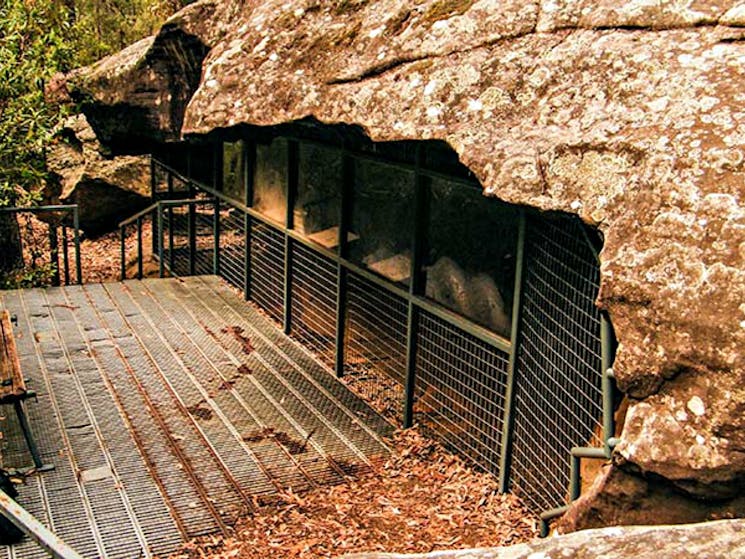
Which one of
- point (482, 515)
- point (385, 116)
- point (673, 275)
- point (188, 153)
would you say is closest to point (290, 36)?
point (385, 116)

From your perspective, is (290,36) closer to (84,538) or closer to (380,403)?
(380,403)

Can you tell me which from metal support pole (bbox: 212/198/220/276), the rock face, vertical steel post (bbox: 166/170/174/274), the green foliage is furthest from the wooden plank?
the green foliage

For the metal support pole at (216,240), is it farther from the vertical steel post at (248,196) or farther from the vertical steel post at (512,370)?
the vertical steel post at (512,370)

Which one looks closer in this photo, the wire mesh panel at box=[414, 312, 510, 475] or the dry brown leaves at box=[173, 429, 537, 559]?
the dry brown leaves at box=[173, 429, 537, 559]

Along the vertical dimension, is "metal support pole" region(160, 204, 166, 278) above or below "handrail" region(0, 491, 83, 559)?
below

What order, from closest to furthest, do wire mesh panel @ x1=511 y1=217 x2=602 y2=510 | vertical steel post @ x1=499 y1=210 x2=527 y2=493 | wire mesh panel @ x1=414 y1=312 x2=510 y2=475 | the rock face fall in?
the rock face
wire mesh panel @ x1=511 y1=217 x2=602 y2=510
vertical steel post @ x1=499 y1=210 x2=527 y2=493
wire mesh panel @ x1=414 y1=312 x2=510 y2=475

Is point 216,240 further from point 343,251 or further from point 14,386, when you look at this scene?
point 14,386

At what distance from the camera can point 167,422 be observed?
7012 mm

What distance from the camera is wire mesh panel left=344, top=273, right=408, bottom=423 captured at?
278 inches

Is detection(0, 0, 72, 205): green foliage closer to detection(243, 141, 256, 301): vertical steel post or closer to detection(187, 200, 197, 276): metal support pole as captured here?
detection(187, 200, 197, 276): metal support pole

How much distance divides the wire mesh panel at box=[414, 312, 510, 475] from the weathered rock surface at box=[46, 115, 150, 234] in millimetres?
11298

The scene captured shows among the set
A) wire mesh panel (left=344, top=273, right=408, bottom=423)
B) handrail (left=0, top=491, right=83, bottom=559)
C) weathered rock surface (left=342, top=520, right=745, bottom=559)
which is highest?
weathered rock surface (left=342, top=520, right=745, bottom=559)

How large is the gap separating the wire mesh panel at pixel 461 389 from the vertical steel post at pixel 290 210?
8.39 feet

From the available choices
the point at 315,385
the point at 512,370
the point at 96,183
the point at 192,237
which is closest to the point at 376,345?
the point at 315,385
